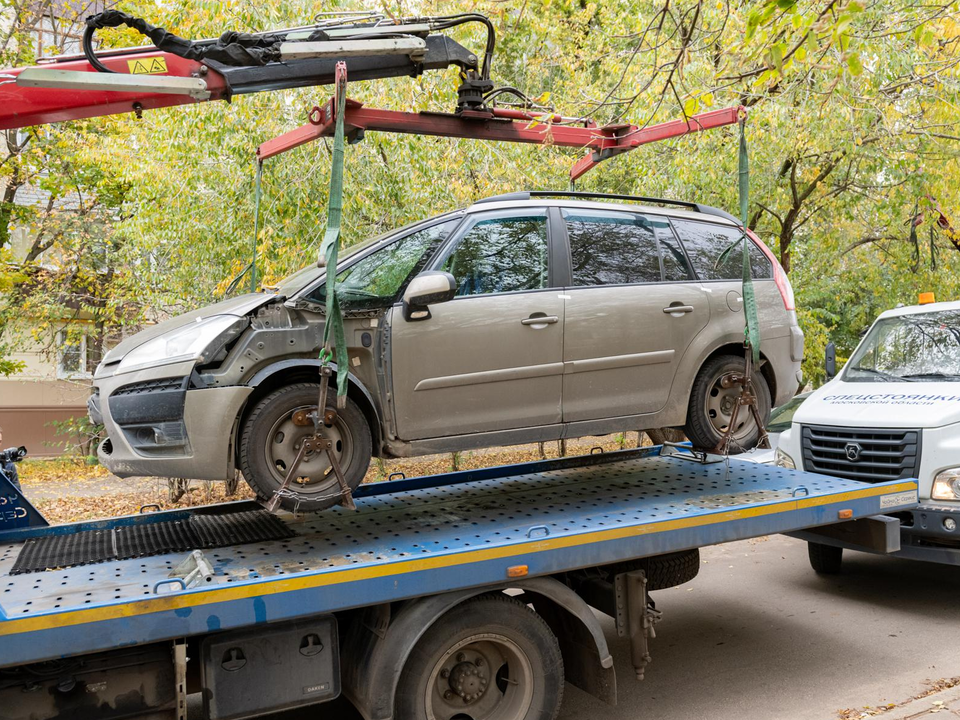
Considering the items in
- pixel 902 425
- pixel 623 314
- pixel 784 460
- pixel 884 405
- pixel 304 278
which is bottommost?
pixel 784 460

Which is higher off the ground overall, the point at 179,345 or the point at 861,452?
the point at 179,345

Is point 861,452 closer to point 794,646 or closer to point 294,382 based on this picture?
point 794,646

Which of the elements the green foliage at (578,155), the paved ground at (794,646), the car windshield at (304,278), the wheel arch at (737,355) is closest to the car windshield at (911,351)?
the paved ground at (794,646)

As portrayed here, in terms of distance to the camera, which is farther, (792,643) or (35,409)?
(35,409)

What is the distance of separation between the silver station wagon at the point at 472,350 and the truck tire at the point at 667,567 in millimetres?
775

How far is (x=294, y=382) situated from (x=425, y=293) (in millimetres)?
817

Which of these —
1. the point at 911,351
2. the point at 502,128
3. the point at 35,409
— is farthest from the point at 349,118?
the point at 35,409

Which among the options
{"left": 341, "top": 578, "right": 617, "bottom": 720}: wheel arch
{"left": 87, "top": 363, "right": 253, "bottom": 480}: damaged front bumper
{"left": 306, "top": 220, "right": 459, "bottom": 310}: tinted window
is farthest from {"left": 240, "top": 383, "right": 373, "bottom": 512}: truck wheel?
{"left": 341, "top": 578, "right": 617, "bottom": 720}: wheel arch

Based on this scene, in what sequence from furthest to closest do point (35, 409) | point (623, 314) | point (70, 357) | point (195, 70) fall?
point (35, 409) < point (70, 357) < point (623, 314) < point (195, 70)

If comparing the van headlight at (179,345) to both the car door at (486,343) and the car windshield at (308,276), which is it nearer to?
the car windshield at (308,276)

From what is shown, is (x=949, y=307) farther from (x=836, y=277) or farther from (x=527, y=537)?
(x=836, y=277)

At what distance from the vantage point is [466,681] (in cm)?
418

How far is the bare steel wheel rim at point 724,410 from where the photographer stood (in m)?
5.37

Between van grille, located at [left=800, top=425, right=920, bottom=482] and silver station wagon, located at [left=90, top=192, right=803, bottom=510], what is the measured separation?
1258mm
